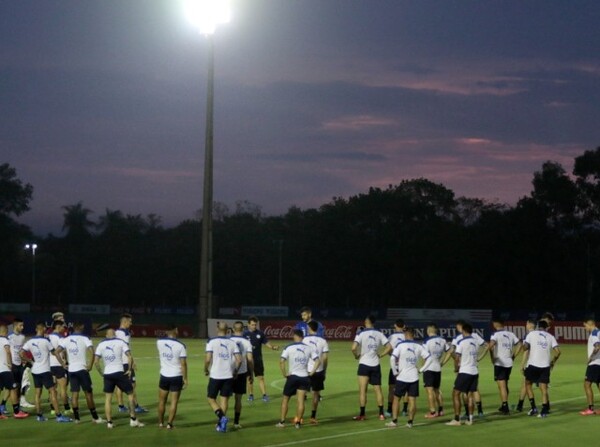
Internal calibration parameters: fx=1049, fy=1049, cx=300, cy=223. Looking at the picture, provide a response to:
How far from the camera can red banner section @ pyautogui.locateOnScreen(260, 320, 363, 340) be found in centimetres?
6650

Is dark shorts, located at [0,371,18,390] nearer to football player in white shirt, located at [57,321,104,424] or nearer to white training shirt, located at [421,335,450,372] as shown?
football player in white shirt, located at [57,321,104,424]

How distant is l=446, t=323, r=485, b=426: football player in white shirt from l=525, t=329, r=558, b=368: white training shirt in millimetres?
2090

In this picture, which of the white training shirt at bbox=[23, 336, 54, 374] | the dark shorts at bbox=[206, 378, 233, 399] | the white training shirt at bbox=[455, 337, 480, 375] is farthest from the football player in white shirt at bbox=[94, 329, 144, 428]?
the white training shirt at bbox=[455, 337, 480, 375]

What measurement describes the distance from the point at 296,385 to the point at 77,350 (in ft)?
15.4

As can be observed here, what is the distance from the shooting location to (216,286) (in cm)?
12050

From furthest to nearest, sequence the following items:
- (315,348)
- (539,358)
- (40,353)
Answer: (539,358)
(40,353)
(315,348)

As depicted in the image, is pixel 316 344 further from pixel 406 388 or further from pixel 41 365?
pixel 41 365

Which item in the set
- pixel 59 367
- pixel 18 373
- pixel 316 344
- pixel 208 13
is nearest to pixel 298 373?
pixel 316 344

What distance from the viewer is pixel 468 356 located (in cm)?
2169

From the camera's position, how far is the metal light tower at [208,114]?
51719 millimetres

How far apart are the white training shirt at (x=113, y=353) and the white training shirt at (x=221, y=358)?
1741 millimetres

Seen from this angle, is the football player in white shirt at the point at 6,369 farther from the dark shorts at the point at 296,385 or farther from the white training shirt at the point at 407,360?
the white training shirt at the point at 407,360

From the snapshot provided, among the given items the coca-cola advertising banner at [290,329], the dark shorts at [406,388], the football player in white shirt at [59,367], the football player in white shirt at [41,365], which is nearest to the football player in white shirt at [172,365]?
the football player in white shirt at [41,365]

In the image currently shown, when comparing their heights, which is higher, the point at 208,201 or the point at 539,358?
the point at 208,201
